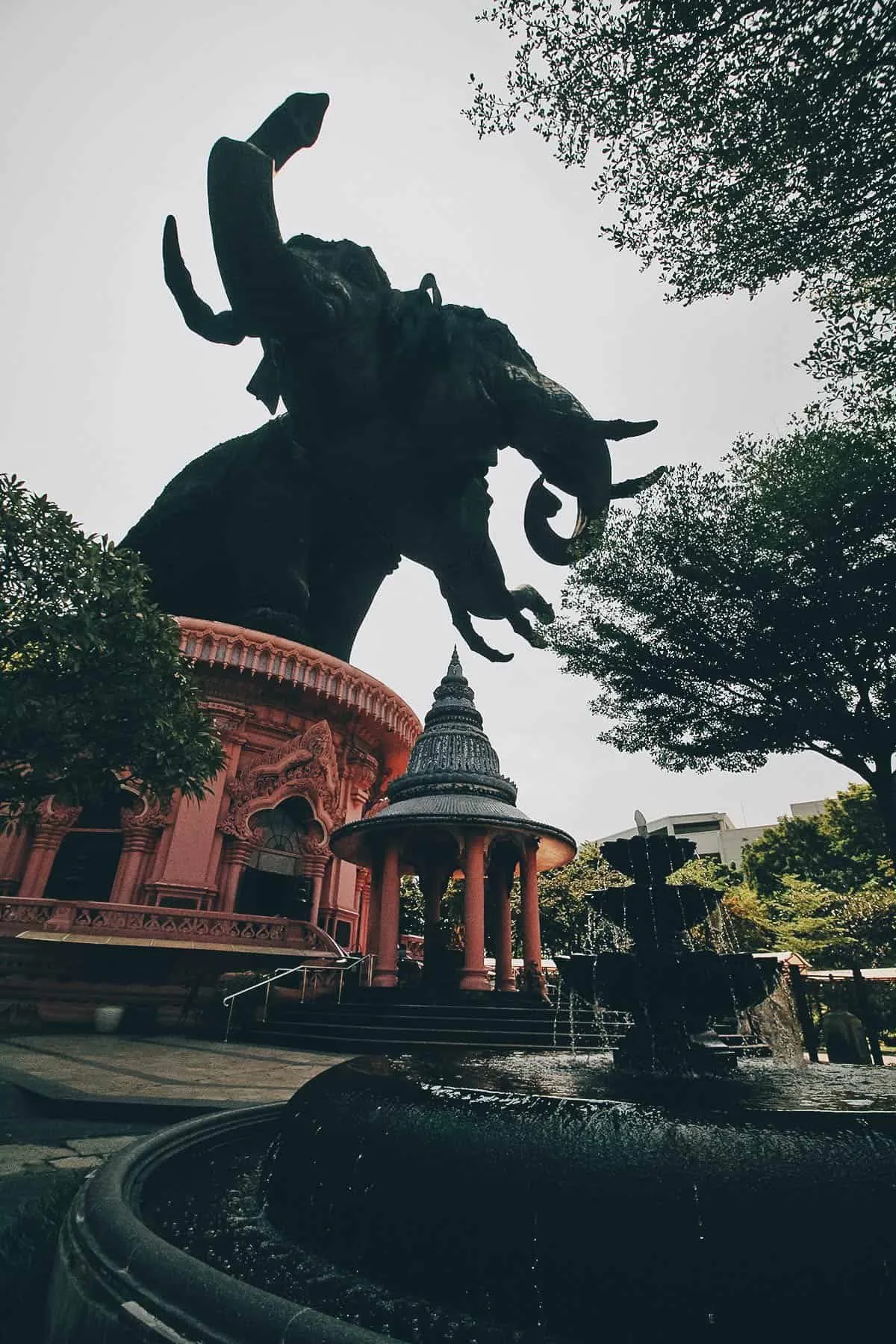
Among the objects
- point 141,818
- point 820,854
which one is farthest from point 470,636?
point 820,854

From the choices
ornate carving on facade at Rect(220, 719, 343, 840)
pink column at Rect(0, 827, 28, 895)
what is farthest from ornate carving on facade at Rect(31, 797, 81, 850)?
ornate carving on facade at Rect(220, 719, 343, 840)

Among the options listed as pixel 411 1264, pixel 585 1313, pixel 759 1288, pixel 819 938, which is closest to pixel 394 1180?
pixel 411 1264

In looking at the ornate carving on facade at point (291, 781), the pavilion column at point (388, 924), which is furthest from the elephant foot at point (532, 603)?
the pavilion column at point (388, 924)

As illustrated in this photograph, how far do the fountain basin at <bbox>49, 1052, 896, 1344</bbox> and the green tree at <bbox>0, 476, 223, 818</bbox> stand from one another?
220 inches

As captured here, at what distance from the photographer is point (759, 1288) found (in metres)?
1.86

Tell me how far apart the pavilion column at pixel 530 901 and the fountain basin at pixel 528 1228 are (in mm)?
12595

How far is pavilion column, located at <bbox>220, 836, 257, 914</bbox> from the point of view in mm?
15984

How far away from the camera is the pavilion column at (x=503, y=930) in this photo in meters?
15.0

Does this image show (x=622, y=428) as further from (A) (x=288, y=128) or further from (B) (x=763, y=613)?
(A) (x=288, y=128)

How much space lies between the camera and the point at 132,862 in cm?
1538

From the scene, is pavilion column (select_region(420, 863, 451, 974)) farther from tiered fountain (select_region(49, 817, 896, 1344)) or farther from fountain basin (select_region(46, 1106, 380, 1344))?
fountain basin (select_region(46, 1106, 380, 1344))

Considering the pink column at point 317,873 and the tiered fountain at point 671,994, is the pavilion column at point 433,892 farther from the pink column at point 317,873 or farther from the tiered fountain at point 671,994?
the tiered fountain at point 671,994

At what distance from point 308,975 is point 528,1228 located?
12.4 metres

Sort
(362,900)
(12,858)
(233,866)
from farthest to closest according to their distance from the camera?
(362,900) < (233,866) < (12,858)
